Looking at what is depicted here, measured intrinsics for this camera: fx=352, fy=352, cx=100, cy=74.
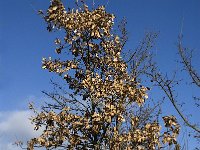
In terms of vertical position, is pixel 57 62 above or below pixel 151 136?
above

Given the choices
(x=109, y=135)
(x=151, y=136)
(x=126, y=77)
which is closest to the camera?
(x=151, y=136)

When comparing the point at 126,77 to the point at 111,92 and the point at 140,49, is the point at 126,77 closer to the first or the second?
the point at 111,92

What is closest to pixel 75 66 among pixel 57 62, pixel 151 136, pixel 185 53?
pixel 57 62

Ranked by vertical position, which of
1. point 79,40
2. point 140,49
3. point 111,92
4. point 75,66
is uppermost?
point 140,49

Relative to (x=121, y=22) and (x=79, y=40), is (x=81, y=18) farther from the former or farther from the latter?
(x=121, y=22)

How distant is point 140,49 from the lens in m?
20.5

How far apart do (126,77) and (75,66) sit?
71.4 inches

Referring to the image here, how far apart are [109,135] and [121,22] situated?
1212cm

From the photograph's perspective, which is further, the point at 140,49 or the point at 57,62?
the point at 140,49

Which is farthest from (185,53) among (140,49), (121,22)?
(121,22)

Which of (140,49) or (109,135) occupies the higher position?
(140,49)

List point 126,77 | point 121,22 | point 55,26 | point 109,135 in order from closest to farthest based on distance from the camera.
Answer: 1. point 109,135
2. point 126,77
3. point 55,26
4. point 121,22

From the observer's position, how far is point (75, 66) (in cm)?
1084

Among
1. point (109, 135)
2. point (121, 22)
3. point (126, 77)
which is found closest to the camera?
point (109, 135)
